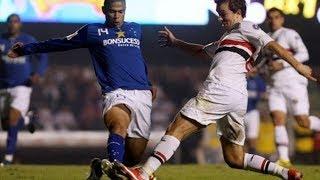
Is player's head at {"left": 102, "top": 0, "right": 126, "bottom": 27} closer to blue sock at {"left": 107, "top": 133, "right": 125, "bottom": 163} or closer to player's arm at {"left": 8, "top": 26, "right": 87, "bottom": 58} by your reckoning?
player's arm at {"left": 8, "top": 26, "right": 87, "bottom": 58}

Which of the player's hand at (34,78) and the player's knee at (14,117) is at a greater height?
the player's hand at (34,78)

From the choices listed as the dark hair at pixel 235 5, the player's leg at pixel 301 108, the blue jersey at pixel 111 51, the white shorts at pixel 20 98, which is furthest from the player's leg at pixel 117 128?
the white shorts at pixel 20 98

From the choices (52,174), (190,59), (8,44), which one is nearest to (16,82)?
(8,44)

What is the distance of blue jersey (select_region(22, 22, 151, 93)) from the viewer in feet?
36.7

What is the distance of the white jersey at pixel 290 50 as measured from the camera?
1614 centimetres

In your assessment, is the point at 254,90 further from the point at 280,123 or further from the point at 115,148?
the point at 115,148

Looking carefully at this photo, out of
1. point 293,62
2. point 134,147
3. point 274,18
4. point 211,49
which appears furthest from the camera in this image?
point 274,18

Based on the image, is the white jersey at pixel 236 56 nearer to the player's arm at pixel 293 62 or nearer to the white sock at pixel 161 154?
the player's arm at pixel 293 62

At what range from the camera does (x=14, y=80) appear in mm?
17312

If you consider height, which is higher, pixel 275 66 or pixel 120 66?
pixel 120 66

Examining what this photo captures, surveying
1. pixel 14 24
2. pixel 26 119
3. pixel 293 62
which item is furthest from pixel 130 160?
pixel 14 24

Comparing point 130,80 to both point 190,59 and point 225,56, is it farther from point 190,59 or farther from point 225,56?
point 190,59

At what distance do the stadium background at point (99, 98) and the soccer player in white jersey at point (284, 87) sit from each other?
13.1ft

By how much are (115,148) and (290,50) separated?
6.44 m
